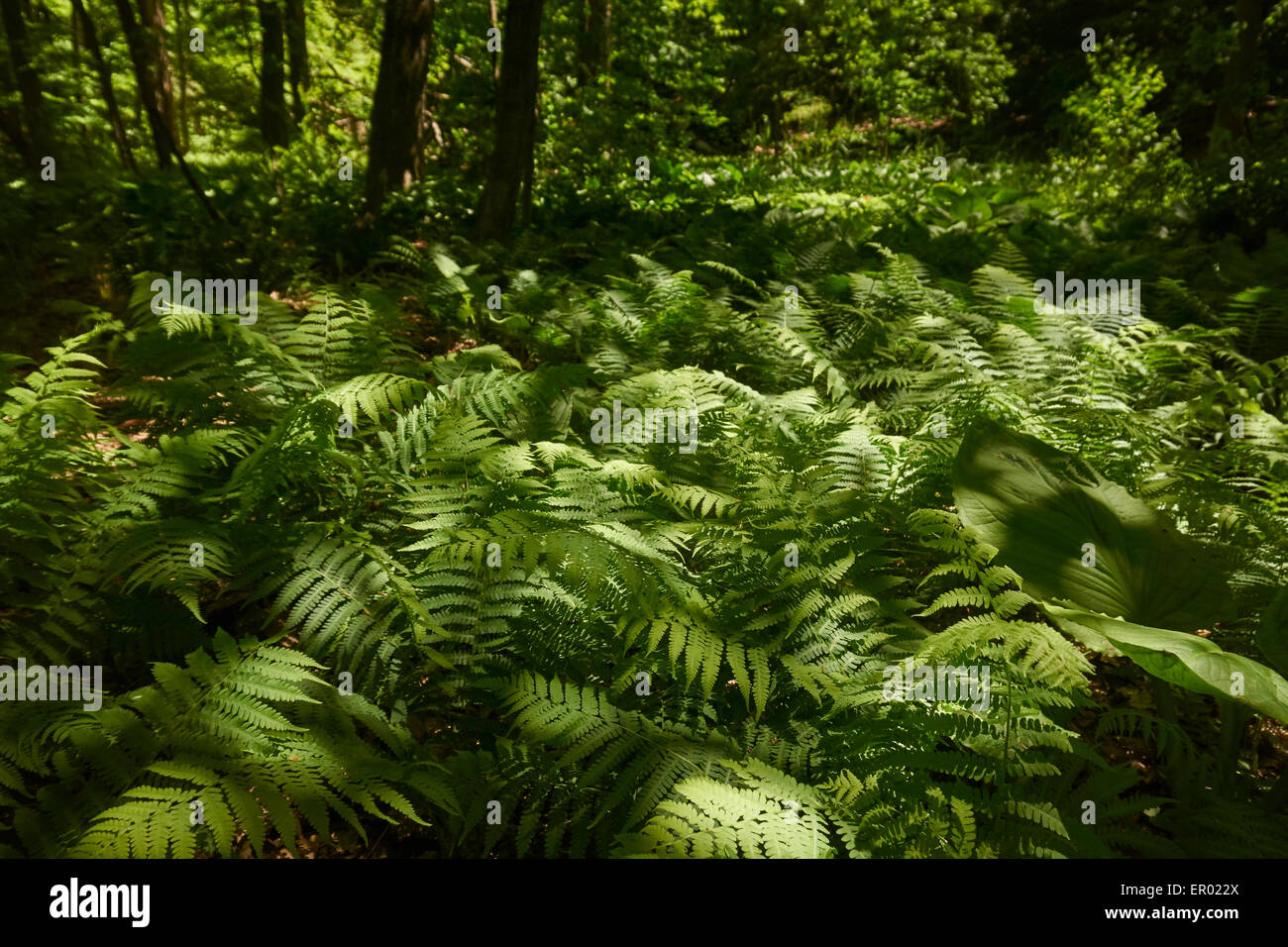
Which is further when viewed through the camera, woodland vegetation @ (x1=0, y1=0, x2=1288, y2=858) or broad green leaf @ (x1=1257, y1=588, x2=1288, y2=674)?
broad green leaf @ (x1=1257, y1=588, x2=1288, y2=674)

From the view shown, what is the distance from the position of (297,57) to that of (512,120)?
25.2 feet

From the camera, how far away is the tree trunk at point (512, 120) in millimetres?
5773

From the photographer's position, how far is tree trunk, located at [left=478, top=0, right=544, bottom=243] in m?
5.77

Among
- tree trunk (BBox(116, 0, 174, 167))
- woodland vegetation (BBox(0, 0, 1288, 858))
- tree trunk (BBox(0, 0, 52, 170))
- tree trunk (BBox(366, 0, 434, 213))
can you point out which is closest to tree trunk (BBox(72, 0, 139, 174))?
woodland vegetation (BBox(0, 0, 1288, 858))

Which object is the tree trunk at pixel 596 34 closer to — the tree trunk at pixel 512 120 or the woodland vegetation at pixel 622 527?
the woodland vegetation at pixel 622 527

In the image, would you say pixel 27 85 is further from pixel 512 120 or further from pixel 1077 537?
pixel 1077 537

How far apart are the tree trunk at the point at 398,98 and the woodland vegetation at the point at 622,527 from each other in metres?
0.03

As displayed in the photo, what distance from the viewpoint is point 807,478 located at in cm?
289

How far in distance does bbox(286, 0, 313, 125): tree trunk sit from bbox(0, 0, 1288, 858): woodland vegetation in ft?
16.0

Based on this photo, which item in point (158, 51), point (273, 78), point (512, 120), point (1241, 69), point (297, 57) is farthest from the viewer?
point (297, 57)

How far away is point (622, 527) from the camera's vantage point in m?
2.53

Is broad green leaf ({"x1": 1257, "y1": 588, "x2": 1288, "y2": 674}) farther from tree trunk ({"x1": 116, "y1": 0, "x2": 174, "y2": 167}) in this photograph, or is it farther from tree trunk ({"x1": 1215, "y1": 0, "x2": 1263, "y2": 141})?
tree trunk ({"x1": 1215, "y1": 0, "x2": 1263, "y2": 141})

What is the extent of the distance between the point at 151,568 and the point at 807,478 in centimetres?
220

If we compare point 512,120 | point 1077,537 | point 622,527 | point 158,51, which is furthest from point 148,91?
point 1077,537
